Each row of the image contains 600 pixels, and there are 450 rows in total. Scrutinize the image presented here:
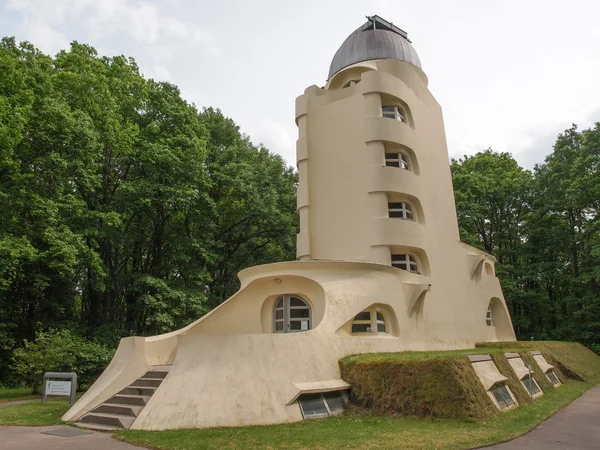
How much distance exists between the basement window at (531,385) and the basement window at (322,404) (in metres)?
6.48

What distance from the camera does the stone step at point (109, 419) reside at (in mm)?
10594

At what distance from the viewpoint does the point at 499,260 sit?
38.2 m

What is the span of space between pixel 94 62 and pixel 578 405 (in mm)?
27082

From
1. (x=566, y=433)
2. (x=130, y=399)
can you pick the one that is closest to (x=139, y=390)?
(x=130, y=399)

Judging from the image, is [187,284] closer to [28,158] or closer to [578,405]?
[28,158]

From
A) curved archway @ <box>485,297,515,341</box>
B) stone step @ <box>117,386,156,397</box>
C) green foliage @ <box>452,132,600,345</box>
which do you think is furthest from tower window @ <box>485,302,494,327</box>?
stone step @ <box>117,386,156,397</box>

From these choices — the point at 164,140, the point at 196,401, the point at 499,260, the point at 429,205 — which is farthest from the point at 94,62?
the point at 499,260

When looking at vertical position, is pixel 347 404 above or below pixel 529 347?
below

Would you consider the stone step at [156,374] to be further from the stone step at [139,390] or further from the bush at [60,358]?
the bush at [60,358]

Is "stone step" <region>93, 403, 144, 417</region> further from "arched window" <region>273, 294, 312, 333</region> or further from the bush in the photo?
the bush

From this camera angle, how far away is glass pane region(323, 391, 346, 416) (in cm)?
1172

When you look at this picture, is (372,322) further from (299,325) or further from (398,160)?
(398,160)

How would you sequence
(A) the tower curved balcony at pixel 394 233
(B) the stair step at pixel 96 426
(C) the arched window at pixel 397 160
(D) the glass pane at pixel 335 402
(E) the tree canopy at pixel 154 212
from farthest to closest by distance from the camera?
(C) the arched window at pixel 397 160, (E) the tree canopy at pixel 154 212, (A) the tower curved balcony at pixel 394 233, (D) the glass pane at pixel 335 402, (B) the stair step at pixel 96 426

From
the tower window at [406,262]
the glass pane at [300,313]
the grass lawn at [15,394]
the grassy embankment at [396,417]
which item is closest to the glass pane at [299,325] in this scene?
the glass pane at [300,313]
